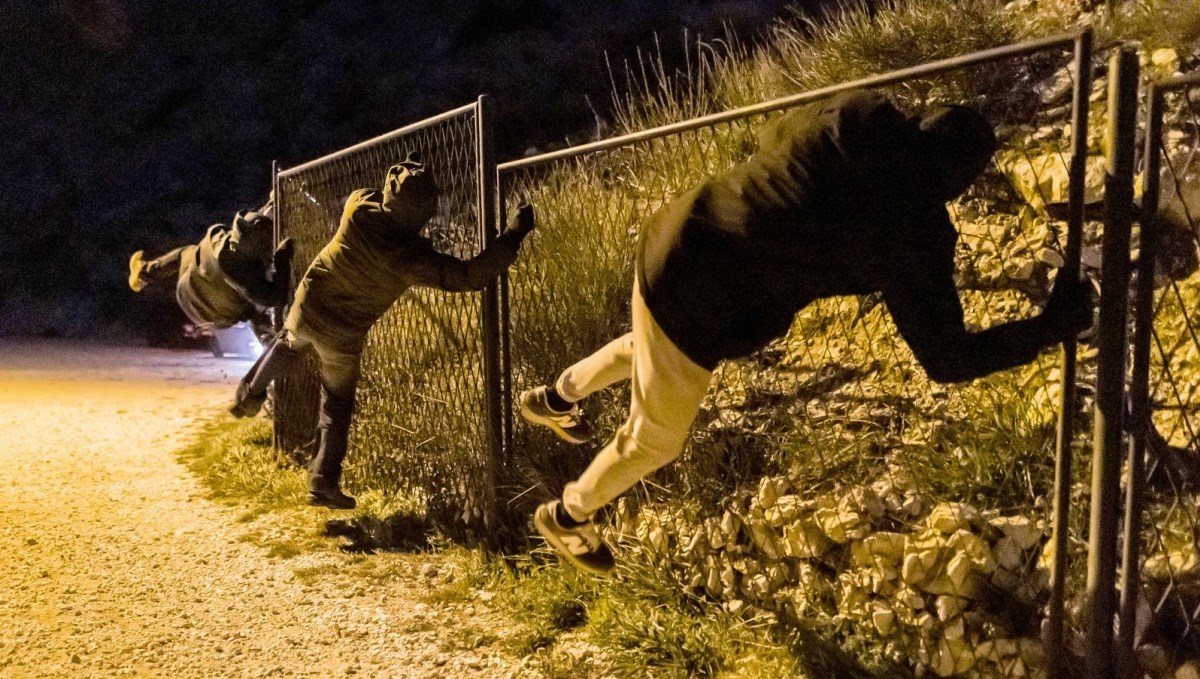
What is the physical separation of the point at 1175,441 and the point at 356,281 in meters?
3.22

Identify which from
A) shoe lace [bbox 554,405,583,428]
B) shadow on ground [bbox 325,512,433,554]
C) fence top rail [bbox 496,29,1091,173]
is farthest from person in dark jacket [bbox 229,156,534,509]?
shoe lace [bbox 554,405,583,428]

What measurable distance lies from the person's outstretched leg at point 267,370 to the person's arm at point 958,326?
3.18 m

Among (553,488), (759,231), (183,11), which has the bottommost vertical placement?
(553,488)

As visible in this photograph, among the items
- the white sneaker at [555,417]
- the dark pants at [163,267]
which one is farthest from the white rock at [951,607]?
the dark pants at [163,267]

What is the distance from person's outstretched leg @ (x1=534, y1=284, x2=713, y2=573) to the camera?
8.35ft

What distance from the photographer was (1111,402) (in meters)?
2.24

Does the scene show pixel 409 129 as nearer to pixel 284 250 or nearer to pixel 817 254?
pixel 284 250

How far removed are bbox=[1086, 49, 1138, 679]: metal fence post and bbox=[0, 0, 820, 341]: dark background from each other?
12.3 metres

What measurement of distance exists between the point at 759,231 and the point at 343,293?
239 centimetres

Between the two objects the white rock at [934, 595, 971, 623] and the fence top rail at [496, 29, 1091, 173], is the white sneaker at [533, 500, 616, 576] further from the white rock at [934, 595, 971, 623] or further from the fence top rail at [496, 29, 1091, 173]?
the fence top rail at [496, 29, 1091, 173]

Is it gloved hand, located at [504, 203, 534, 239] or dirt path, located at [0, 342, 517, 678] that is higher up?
gloved hand, located at [504, 203, 534, 239]

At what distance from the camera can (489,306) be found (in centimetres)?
409

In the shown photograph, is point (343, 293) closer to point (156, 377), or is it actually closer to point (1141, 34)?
point (1141, 34)

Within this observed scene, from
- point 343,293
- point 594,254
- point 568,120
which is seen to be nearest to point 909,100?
point 594,254
